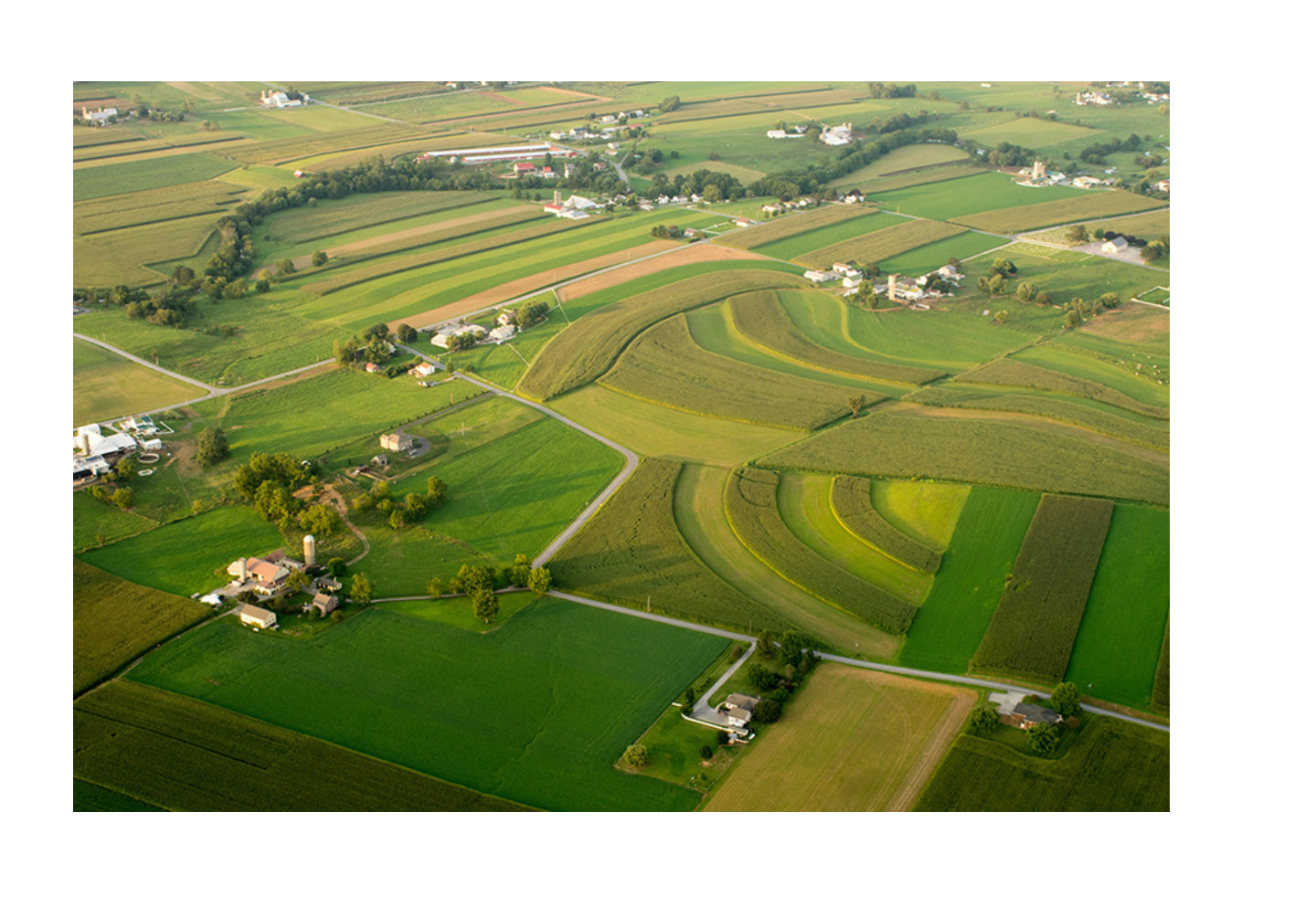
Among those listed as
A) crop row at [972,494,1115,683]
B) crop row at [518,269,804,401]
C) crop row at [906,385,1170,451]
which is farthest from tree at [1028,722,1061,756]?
crop row at [518,269,804,401]

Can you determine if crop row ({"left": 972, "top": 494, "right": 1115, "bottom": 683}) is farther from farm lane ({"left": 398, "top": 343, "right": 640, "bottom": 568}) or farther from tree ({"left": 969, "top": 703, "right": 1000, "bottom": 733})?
farm lane ({"left": 398, "top": 343, "right": 640, "bottom": 568})

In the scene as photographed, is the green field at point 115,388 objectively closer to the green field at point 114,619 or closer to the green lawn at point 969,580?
the green field at point 114,619

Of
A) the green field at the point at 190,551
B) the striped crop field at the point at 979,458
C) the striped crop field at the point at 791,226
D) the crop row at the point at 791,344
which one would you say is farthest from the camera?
the striped crop field at the point at 791,226

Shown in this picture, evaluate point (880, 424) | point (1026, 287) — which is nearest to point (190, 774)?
point (880, 424)

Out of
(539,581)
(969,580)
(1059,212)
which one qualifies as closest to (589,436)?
(539,581)

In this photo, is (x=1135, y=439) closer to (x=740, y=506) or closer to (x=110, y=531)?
(x=740, y=506)

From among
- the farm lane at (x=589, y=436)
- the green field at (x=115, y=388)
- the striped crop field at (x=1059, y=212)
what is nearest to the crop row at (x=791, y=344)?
the farm lane at (x=589, y=436)
